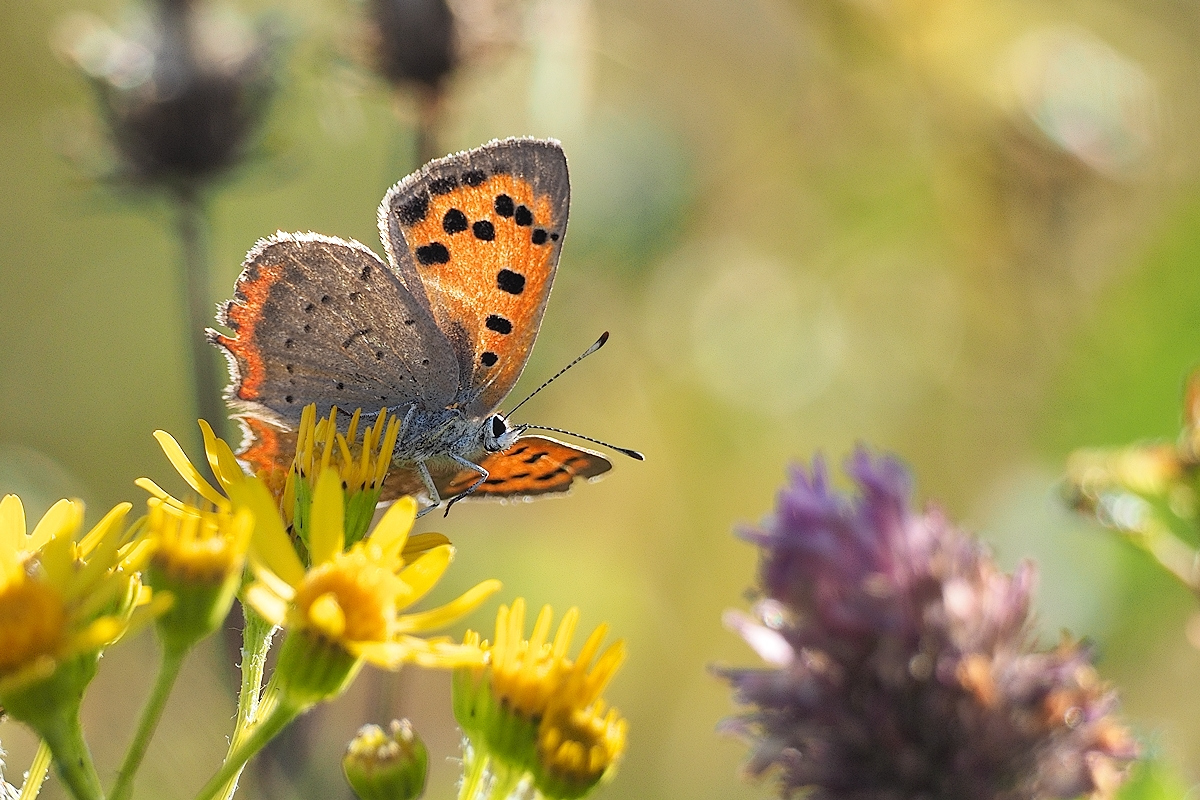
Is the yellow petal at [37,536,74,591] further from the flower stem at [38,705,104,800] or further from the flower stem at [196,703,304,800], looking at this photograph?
the flower stem at [196,703,304,800]

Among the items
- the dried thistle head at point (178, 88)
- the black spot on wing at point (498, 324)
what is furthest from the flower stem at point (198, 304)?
the black spot on wing at point (498, 324)

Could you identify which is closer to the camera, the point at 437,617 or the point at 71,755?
the point at 71,755

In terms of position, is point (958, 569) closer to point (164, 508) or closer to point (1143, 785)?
point (1143, 785)

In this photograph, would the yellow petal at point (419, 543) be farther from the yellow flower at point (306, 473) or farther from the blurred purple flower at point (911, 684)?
the blurred purple flower at point (911, 684)

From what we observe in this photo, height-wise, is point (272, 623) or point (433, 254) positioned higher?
point (433, 254)

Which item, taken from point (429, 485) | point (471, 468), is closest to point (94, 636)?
point (429, 485)

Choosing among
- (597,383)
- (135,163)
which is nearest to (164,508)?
(135,163)

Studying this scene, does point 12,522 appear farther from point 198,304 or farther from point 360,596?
point 198,304
